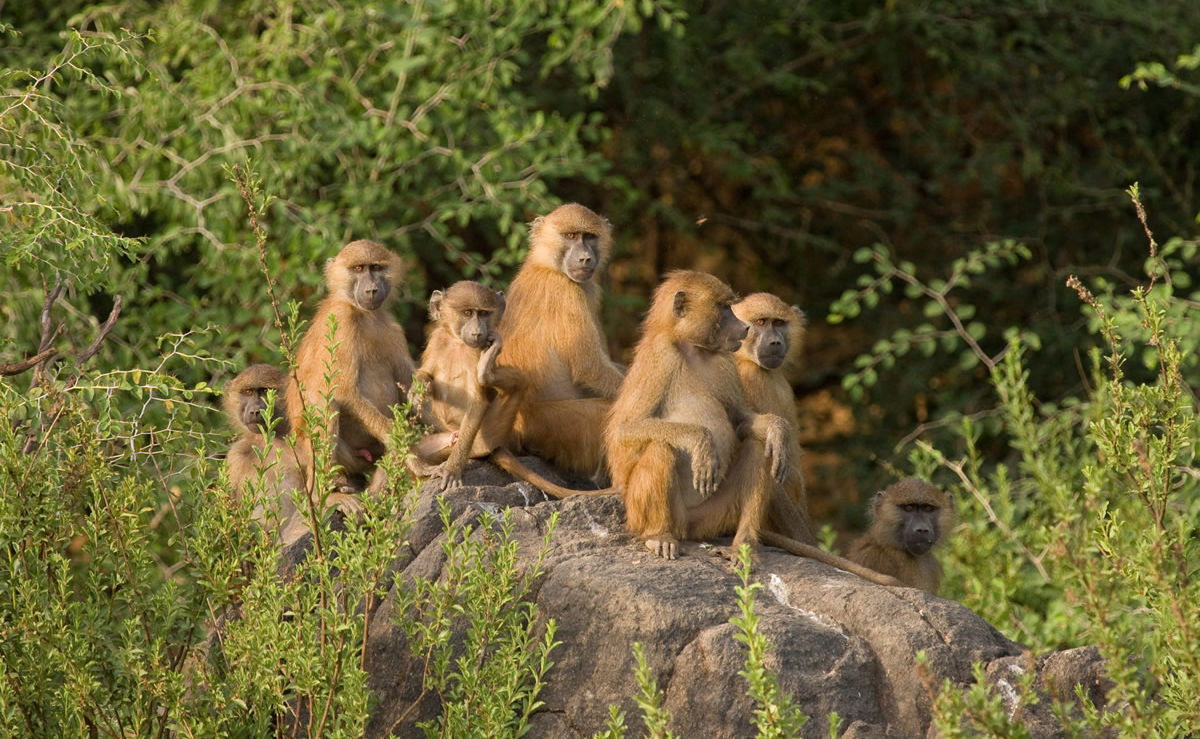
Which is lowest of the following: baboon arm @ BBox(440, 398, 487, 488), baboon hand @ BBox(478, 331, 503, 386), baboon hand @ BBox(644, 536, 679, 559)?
baboon hand @ BBox(644, 536, 679, 559)

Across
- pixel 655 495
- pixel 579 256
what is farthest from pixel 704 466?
pixel 579 256

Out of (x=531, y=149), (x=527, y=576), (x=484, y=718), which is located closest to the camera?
(x=484, y=718)

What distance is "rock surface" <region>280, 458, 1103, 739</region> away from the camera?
4680mm

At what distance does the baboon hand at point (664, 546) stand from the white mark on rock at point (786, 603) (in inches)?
14.1

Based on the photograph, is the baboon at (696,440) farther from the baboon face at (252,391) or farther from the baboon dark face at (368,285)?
the baboon face at (252,391)

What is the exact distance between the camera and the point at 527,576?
4.64 meters

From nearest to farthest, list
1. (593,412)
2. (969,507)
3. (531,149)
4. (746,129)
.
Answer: (593,412)
(969,507)
(531,149)
(746,129)

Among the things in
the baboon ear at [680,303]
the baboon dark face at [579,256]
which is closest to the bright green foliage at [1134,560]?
the baboon ear at [680,303]

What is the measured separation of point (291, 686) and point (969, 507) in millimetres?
4585

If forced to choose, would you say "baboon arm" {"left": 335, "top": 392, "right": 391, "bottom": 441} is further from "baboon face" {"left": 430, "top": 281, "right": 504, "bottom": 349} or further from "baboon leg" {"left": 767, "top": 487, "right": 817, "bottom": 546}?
"baboon leg" {"left": 767, "top": 487, "right": 817, "bottom": 546}

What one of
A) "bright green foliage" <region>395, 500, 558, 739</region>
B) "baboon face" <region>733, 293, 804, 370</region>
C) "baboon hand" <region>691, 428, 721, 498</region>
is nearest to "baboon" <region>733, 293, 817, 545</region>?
"baboon face" <region>733, 293, 804, 370</region>

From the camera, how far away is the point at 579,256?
6660 millimetres

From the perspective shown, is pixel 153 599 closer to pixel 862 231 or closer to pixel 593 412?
pixel 593 412

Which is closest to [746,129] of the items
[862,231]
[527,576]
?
[862,231]
